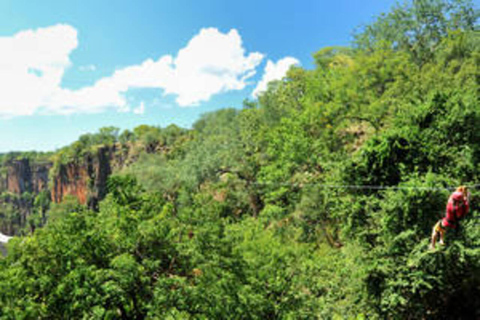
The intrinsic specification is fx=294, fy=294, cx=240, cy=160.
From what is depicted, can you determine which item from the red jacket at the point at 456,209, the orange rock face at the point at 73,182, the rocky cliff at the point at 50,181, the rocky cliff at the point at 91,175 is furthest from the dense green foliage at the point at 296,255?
the orange rock face at the point at 73,182

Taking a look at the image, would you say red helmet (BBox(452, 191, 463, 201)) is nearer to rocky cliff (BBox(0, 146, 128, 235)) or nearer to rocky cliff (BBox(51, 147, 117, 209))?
rocky cliff (BBox(0, 146, 128, 235))

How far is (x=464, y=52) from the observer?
27172 mm

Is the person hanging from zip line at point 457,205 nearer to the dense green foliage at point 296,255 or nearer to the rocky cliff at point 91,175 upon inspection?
the dense green foliage at point 296,255

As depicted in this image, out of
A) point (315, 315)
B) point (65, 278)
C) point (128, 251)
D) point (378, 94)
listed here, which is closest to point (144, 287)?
point (128, 251)

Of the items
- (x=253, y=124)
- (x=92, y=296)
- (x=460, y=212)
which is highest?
(x=253, y=124)

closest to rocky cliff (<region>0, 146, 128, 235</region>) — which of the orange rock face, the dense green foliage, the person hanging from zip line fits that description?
the orange rock face

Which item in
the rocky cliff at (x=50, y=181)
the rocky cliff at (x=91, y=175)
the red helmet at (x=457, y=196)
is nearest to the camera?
the red helmet at (x=457, y=196)

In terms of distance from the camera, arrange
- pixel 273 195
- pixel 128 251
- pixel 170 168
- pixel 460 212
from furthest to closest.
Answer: pixel 170 168
pixel 273 195
pixel 128 251
pixel 460 212

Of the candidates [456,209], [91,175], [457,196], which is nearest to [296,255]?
[456,209]

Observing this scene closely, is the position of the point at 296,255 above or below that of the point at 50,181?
below

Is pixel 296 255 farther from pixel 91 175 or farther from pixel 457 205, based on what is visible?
pixel 91 175

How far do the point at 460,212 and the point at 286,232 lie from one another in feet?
48.8

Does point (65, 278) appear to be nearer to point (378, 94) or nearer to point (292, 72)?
point (378, 94)

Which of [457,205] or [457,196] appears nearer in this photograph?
[457,196]
